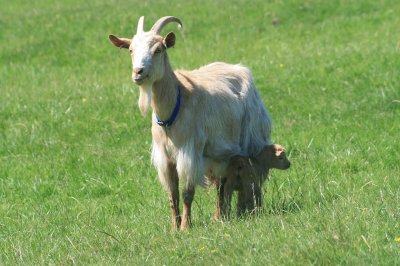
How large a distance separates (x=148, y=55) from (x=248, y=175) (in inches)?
61.6

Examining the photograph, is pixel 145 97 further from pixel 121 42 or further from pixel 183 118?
pixel 121 42

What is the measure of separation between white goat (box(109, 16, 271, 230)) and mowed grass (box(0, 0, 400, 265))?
1.49 feet

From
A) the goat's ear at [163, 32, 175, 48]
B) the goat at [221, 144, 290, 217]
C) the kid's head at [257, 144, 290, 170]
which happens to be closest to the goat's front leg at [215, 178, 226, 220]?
the goat at [221, 144, 290, 217]

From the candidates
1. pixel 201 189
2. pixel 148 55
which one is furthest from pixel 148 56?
pixel 201 189

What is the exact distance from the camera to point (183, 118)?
9.38 metres

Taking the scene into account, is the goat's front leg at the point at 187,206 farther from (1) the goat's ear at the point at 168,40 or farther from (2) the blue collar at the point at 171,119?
(1) the goat's ear at the point at 168,40

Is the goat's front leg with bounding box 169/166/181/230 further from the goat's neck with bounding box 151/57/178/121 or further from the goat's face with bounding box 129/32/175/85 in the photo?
the goat's face with bounding box 129/32/175/85

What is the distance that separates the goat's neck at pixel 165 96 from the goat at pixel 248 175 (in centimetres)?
86

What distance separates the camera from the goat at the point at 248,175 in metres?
9.57

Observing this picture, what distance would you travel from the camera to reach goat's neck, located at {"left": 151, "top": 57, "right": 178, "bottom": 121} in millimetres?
9352

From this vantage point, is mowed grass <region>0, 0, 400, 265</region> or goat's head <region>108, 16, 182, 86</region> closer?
mowed grass <region>0, 0, 400, 265</region>

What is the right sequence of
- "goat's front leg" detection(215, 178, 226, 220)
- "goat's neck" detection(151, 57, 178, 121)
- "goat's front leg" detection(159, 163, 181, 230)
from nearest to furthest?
1. "goat's neck" detection(151, 57, 178, 121)
2. "goat's front leg" detection(159, 163, 181, 230)
3. "goat's front leg" detection(215, 178, 226, 220)

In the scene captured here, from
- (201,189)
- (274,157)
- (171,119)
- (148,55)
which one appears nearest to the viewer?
(148,55)

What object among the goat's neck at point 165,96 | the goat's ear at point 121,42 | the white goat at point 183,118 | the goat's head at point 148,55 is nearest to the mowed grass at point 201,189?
the white goat at point 183,118
